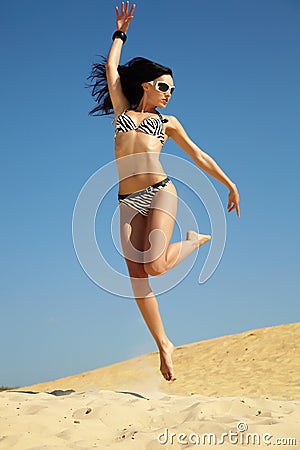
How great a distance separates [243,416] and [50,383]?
10296 millimetres

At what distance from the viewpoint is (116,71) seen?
192 inches

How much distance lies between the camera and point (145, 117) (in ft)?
15.3

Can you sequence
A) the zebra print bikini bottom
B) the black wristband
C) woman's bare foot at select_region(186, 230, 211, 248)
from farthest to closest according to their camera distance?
the black wristband
woman's bare foot at select_region(186, 230, 211, 248)
the zebra print bikini bottom

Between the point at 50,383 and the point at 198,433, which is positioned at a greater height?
the point at 50,383

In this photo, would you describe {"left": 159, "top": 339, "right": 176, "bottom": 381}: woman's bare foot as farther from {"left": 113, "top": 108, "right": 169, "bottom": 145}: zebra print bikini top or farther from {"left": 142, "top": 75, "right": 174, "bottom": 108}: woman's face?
{"left": 142, "top": 75, "right": 174, "bottom": 108}: woman's face

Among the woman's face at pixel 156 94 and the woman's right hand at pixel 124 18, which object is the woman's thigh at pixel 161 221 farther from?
the woman's right hand at pixel 124 18

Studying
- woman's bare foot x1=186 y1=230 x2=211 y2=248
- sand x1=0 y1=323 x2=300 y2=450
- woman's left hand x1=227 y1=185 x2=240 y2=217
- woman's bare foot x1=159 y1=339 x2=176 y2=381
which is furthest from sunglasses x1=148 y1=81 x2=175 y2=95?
sand x1=0 y1=323 x2=300 y2=450

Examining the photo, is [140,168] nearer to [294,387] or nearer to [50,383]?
[294,387]

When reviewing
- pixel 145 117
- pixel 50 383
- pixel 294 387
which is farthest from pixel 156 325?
pixel 50 383

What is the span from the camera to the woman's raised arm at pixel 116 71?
15.7ft

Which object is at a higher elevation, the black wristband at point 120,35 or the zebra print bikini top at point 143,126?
the black wristband at point 120,35

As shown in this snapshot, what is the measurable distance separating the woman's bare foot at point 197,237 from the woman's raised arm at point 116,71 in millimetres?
1163

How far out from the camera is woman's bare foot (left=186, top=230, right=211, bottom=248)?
186 inches

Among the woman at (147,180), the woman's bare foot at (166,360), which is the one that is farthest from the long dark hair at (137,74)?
the woman's bare foot at (166,360)
